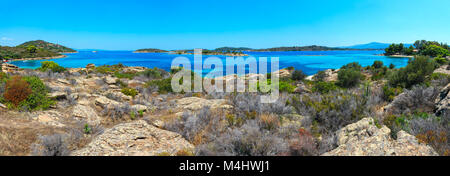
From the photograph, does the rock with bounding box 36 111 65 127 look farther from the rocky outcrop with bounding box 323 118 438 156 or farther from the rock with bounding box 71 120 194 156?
the rocky outcrop with bounding box 323 118 438 156

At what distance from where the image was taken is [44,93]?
5.94 m

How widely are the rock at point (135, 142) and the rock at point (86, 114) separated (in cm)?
158

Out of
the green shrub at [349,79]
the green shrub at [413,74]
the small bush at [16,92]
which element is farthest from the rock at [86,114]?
the green shrub at [349,79]

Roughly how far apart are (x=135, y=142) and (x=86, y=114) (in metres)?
2.73

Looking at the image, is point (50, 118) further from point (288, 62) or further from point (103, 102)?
point (288, 62)

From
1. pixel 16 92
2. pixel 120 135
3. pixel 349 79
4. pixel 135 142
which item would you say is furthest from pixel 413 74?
pixel 16 92

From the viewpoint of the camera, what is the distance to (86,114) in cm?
526

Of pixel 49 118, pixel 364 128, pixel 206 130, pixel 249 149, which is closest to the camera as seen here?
pixel 249 149

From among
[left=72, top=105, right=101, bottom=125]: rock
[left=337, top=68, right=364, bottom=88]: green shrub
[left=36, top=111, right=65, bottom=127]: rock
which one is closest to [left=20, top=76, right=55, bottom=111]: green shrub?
[left=36, top=111, right=65, bottom=127]: rock

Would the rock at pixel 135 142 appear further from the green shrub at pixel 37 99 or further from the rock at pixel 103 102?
the green shrub at pixel 37 99

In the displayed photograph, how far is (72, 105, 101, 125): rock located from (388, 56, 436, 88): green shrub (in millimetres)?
12261

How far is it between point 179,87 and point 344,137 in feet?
24.0
